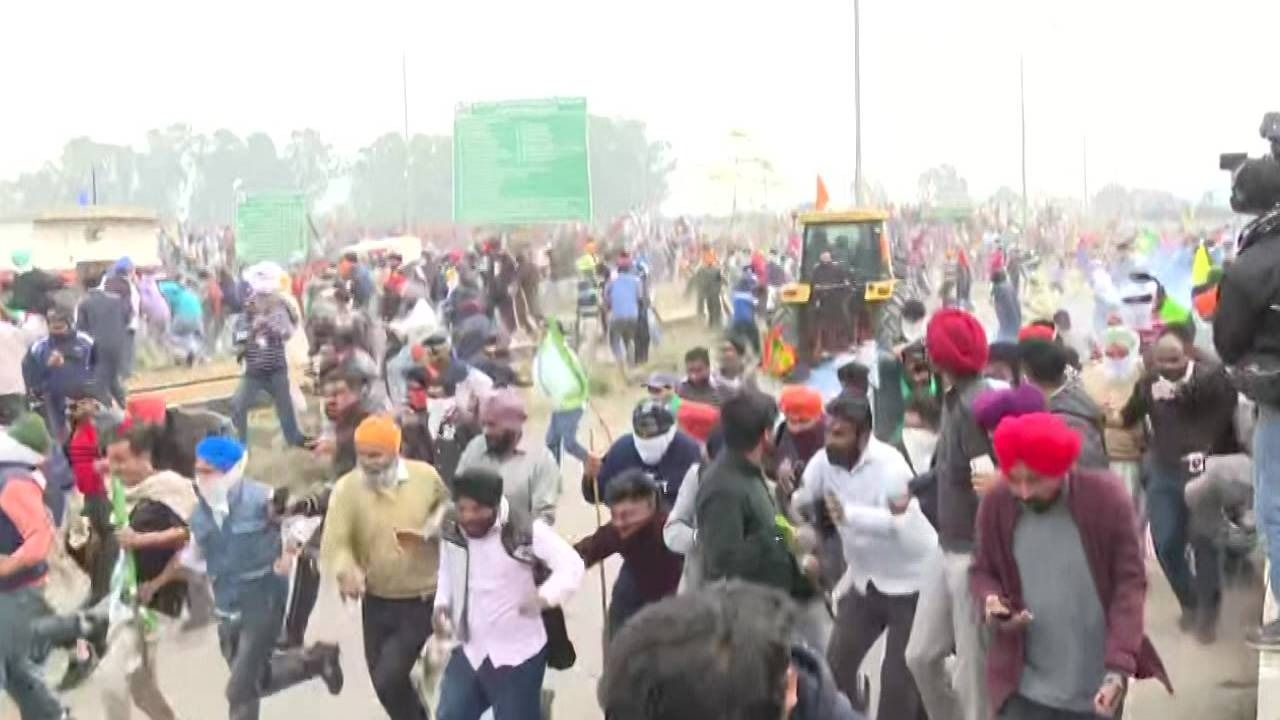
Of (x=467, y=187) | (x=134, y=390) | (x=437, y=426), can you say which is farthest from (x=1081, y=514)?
(x=134, y=390)

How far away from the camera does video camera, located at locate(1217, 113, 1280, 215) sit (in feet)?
16.4

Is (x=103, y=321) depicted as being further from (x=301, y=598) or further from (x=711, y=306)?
(x=711, y=306)

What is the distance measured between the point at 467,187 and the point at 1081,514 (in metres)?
12.9

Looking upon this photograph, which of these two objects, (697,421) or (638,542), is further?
(697,421)

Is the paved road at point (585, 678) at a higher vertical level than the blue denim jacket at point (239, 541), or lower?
lower

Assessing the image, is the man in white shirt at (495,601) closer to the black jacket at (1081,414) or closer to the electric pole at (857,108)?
the black jacket at (1081,414)

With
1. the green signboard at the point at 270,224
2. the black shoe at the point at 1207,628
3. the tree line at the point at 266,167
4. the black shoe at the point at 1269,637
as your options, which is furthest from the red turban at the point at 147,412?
the tree line at the point at 266,167

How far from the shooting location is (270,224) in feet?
76.5

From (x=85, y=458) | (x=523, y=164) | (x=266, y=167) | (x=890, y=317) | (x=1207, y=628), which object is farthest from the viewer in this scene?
(x=266, y=167)

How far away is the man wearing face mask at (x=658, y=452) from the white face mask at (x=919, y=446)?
165cm

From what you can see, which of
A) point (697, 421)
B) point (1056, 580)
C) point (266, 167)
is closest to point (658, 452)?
point (697, 421)

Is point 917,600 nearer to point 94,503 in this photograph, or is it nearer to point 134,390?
point 94,503

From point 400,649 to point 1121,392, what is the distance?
4.18 meters

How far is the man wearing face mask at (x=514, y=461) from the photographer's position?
20.1 feet
